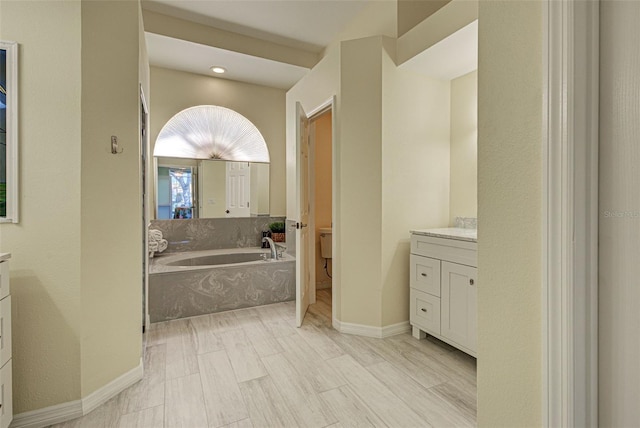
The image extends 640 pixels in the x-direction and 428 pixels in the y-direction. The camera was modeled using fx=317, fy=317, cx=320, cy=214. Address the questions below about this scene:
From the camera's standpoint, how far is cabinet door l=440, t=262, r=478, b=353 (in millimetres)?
2121

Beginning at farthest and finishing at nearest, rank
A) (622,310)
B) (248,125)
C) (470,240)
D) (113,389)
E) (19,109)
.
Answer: (248,125) → (470,240) → (113,389) → (19,109) → (622,310)

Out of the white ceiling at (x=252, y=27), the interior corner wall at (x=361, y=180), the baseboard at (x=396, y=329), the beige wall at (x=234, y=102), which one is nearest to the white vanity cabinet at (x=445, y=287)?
the baseboard at (x=396, y=329)

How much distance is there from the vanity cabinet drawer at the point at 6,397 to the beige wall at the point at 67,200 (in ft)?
0.40

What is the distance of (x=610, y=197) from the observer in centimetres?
69

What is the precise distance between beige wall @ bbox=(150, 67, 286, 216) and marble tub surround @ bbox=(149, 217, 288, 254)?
1.24ft

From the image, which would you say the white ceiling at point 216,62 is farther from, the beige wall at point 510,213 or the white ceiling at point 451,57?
the beige wall at point 510,213

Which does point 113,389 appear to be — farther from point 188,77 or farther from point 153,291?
point 188,77

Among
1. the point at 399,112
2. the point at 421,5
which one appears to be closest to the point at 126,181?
the point at 399,112

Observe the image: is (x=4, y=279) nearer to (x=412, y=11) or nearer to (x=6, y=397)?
(x=6, y=397)

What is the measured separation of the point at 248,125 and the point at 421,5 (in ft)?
8.10

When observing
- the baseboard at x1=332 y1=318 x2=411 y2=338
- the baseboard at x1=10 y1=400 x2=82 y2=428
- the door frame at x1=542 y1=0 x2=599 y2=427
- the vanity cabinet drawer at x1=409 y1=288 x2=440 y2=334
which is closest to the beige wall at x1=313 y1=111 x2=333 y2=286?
the baseboard at x1=332 y1=318 x2=411 y2=338

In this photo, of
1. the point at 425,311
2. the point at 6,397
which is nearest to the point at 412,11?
the point at 425,311

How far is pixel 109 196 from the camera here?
1799 millimetres

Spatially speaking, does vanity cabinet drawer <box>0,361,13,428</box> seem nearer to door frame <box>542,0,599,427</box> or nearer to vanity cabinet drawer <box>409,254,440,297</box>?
door frame <box>542,0,599,427</box>
